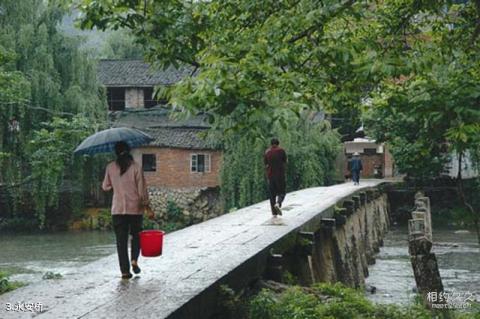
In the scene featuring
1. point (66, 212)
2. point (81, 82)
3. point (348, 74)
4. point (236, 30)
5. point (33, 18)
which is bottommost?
point (66, 212)

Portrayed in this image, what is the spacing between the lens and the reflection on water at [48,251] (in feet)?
77.0

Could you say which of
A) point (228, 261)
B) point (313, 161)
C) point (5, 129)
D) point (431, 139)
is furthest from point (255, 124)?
point (313, 161)

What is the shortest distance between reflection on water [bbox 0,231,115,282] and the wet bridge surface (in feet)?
36.9

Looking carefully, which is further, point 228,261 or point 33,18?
point 33,18

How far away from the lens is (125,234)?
805 cm

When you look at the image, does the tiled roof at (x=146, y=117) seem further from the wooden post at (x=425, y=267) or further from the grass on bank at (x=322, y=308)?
the grass on bank at (x=322, y=308)

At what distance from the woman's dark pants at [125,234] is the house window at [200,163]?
29.6 metres

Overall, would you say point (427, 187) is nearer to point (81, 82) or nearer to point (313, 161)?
point (313, 161)

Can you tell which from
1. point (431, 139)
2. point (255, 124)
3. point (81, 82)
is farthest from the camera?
point (81, 82)

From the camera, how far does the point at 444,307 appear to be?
29.2 ft

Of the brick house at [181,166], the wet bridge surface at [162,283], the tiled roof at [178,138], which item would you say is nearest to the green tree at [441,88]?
the wet bridge surface at [162,283]

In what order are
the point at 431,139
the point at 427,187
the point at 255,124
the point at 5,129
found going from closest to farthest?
the point at 255,124 < the point at 431,139 < the point at 5,129 < the point at 427,187

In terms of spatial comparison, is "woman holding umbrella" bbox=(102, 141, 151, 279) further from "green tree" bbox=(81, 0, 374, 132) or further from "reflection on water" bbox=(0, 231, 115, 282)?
"reflection on water" bbox=(0, 231, 115, 282)

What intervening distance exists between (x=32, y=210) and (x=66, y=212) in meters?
1.64
